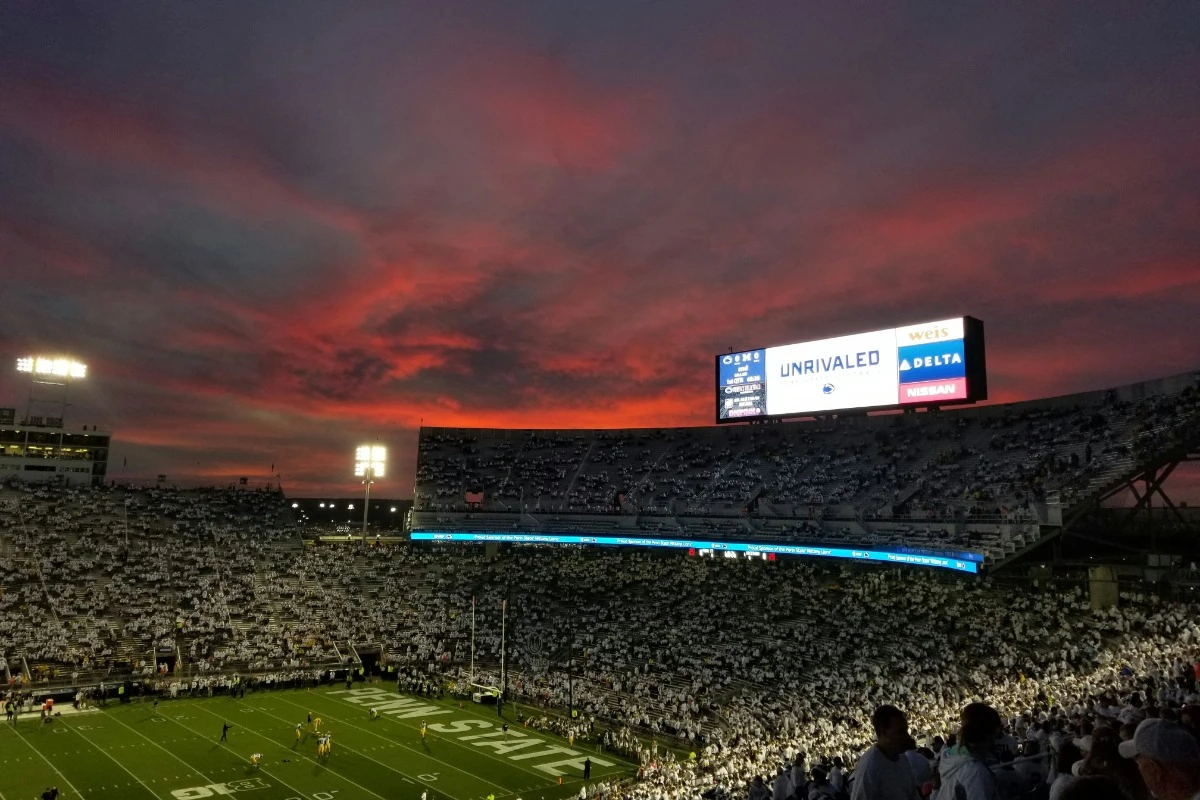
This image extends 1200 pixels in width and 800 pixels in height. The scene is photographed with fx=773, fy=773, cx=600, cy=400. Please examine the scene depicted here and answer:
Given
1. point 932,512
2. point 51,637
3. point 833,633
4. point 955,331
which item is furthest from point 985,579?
point 51,637

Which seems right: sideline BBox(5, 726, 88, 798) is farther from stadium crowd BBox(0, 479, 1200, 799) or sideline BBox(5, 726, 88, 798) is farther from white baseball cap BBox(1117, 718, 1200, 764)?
white baseball cap BBox(1117, 718, 1200, 764)

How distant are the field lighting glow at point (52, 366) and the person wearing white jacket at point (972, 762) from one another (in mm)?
76674

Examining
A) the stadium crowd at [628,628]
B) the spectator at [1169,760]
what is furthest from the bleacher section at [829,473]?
the spectator at [1169,760]

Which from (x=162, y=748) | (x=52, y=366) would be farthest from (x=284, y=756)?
(x=52, y=366)

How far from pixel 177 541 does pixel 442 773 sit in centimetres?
3470

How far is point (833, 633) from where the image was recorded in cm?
3809

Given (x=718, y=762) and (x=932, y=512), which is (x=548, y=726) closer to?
(x=718, y=762)

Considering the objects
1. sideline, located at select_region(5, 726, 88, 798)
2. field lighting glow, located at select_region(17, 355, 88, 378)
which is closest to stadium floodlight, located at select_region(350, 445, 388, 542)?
field lighting glow, located at select_region(17, 355, 88, 378)

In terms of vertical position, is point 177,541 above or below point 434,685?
above

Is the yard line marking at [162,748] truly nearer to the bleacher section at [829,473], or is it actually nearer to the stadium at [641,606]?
the stadium at [641,606]

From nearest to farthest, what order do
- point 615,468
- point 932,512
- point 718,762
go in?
1. point 718,762
2. point 932,512
3. point 615,468

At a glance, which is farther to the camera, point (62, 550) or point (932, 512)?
point (62, 550)

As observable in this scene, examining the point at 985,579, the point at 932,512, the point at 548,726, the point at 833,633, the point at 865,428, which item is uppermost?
the point at 865,428

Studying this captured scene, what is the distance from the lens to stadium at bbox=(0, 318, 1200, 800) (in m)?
27.7
